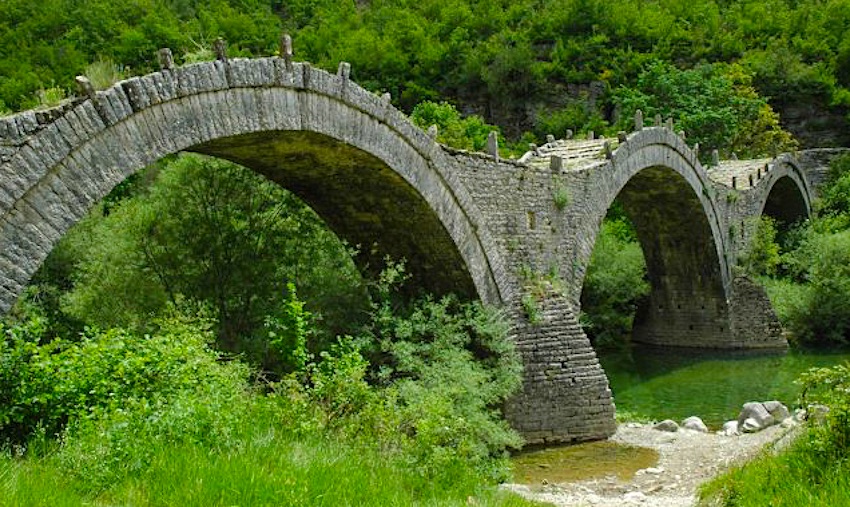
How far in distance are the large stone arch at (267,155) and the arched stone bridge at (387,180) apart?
0.01 metres

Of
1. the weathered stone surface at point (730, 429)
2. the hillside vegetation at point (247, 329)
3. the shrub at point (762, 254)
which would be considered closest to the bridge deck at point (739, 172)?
the shrub at point (762, 254)

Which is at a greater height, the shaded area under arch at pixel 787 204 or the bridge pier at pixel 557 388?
the shaded area under arch at pixel 787 204

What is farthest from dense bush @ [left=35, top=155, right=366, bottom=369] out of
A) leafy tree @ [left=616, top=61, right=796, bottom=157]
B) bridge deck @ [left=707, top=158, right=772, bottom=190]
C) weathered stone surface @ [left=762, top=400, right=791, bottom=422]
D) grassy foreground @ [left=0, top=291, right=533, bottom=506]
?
leafy tree @ [left=616, top=61, right=796, bottom=157]

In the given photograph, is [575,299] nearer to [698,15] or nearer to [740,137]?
[740,137]

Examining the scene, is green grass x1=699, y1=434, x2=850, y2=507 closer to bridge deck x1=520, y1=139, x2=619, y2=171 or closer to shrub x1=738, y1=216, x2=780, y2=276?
bridge deck x1=520, y1=139, x2=619, y2=171

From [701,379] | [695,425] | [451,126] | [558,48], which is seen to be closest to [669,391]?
[701,379]

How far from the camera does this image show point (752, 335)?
79.3 ft

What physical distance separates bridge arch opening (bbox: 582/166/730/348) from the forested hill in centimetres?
1265

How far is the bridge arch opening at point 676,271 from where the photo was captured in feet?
78.1

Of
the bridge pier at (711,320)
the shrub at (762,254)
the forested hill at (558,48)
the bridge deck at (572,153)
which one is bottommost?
the bridge pier at (711,320)

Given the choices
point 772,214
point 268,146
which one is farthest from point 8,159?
point 772,214

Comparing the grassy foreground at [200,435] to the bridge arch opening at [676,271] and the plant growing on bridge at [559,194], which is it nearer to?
the plant growing on bridge at [559,194]

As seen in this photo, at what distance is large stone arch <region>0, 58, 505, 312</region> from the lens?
6.53 meters

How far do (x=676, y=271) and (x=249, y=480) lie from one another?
2285cm
